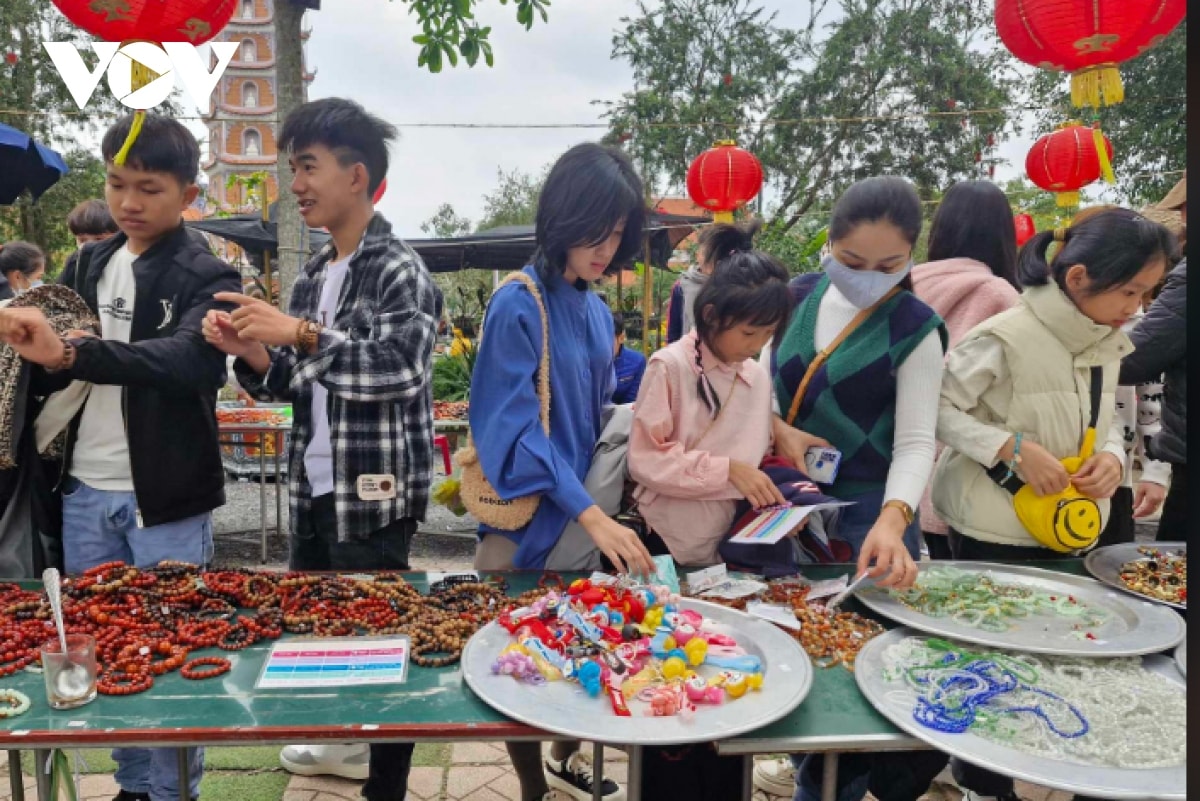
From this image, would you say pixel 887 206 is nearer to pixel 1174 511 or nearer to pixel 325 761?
pixel 1174 511

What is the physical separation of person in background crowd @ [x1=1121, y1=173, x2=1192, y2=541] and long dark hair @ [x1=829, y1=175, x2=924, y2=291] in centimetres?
118

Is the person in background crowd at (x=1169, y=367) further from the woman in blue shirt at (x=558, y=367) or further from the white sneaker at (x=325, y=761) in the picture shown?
the white sneaker at (x=325, y=761)

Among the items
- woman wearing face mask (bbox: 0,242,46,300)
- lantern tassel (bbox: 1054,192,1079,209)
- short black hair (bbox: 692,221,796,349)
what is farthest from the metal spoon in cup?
lantern tassel (bbox: 1054,192,1079,209)

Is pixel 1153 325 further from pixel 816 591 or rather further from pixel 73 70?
pixel 73 70

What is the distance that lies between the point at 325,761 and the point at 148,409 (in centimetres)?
132

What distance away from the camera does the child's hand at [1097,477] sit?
6.21 feet

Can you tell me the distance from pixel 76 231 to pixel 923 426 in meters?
3.83

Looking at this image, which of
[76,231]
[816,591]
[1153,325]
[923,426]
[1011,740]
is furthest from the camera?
[76,231]

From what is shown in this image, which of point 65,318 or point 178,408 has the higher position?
point 65,318

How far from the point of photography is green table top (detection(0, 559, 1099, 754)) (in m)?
1.17

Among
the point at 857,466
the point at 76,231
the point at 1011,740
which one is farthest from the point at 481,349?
the point at 76,231

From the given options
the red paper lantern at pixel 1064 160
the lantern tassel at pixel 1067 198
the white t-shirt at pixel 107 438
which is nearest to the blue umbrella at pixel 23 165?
the white t-shirt at pixel 107 438

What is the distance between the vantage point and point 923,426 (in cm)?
187

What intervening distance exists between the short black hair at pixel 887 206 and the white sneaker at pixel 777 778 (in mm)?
1648
